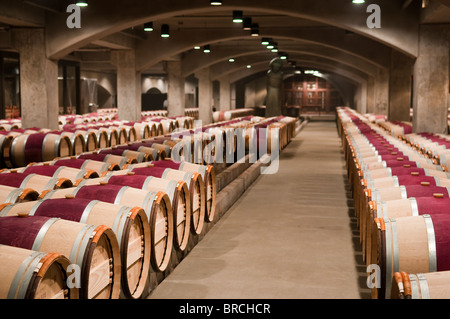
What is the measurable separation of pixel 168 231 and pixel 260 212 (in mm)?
3324

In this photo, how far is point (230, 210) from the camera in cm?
799

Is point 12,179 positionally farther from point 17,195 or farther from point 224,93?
point 224,93

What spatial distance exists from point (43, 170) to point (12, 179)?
0.65 metres

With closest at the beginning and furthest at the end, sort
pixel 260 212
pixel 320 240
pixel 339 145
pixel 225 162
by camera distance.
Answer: pixel 320 240, pixel 260 212, pixel 225 162, pixel 339 145

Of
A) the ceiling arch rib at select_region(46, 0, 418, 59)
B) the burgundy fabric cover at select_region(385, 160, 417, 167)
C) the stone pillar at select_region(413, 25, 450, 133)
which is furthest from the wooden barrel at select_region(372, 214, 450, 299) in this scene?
the stone pillar at select_region(413, 25, 450, 133)

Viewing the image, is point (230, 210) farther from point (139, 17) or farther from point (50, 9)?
point (50, 9)

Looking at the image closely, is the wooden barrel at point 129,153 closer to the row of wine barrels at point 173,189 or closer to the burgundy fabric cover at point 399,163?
the row of wine barrels at point 173,189

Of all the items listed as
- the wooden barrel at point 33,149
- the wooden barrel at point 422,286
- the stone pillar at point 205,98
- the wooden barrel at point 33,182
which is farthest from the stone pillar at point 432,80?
the stone pillar at point 205,98

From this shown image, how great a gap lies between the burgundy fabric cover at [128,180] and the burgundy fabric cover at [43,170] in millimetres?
848

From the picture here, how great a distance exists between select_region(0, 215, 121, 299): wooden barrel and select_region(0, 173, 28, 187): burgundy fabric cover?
175 centimetres

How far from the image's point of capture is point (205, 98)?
29781 mm

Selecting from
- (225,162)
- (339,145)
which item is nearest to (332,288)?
(225,162)

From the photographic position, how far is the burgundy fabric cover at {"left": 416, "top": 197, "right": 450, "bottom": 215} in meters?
3.92

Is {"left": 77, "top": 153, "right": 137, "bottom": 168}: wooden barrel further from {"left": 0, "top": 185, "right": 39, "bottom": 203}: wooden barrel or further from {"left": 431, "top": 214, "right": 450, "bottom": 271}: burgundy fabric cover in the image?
{"left": 431, "top": 214, "right": 450, "bottom": 271}: burgundy fabric cover
